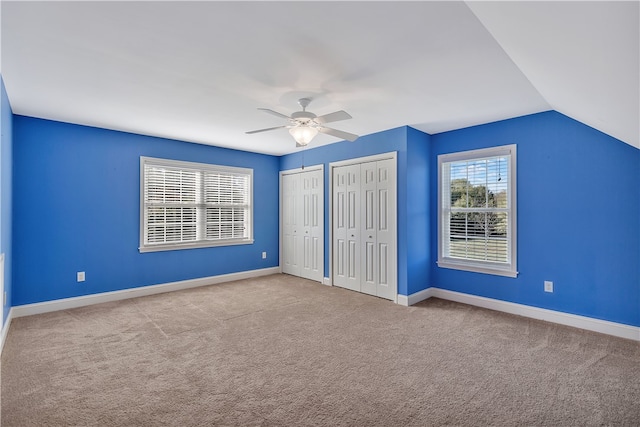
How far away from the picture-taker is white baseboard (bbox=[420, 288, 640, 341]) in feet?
10.5

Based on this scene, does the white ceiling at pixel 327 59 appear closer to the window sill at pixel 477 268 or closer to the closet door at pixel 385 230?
the closet door at pixel 385 230

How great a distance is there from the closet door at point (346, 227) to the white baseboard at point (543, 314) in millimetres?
1105

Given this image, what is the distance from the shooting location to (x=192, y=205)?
5.30 metres

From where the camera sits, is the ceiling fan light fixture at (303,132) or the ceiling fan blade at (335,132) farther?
the ceiling fan blade at (335,132)

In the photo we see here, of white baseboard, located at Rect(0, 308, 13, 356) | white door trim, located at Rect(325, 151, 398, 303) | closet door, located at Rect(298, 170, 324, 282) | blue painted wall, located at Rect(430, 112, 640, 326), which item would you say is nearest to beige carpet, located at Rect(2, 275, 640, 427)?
white baseboard, located at Rect(0, 308, 13, 356)

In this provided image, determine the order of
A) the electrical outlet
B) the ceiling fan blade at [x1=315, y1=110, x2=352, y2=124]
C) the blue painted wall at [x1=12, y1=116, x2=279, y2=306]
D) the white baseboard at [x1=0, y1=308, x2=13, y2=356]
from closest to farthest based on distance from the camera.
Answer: the ceiling fan blade at [x1=315, y1=110, x2=352, y2=124]
the white baseboard at [x1=0, y1=308, x2=13, y2=356]
the electrical outlet
the blue painted wall at [x1=12, y1=116, x2=279, y2=306]

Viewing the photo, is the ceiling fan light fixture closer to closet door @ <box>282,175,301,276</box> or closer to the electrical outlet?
closet door @ <box>282,175,301,276</box>

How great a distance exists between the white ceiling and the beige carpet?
1.96 m

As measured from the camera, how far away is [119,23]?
194cm

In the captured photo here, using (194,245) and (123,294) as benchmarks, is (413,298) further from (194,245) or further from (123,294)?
(123,294)

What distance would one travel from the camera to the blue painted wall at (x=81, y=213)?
3854 millimetres

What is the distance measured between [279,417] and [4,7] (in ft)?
9.44

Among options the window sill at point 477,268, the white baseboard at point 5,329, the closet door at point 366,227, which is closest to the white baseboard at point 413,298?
the closet door at point 366,227

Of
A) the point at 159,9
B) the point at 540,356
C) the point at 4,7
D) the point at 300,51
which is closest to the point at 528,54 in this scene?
the point at 300,51
